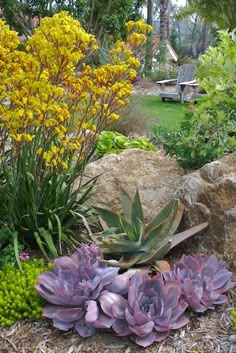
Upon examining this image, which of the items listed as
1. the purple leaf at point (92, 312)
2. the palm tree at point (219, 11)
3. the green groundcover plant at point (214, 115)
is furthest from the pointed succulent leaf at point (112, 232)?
the palm tree at point (219, 11)

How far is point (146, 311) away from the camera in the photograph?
2777 mm

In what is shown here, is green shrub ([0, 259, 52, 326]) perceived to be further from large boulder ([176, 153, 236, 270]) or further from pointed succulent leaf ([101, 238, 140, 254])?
large boulder ([176, 153, 236, 270])

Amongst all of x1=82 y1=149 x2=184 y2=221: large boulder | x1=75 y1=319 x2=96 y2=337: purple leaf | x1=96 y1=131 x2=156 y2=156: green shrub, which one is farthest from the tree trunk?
x1=75 y1=319 x2=96 y2=337: purple leaf

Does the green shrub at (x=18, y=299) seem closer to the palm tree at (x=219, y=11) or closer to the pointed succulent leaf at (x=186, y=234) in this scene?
the pointed succulent leaf at (x=186, y=234)

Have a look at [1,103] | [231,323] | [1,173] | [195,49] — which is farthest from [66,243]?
[195,49]

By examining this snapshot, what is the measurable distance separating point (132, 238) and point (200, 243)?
451 mm

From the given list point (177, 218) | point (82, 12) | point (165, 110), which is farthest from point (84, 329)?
point (82, 12)

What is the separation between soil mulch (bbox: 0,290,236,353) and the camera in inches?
107

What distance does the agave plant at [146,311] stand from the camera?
8.83 ft

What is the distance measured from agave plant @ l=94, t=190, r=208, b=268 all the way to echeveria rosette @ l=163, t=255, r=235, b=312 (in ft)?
0.85

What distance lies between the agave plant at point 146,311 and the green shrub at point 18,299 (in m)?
0.41

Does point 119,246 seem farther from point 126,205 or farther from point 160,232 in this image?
point 126,205

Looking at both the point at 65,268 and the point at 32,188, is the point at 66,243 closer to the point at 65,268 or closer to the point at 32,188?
the point at 32,188

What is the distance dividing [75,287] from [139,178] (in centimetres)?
157
